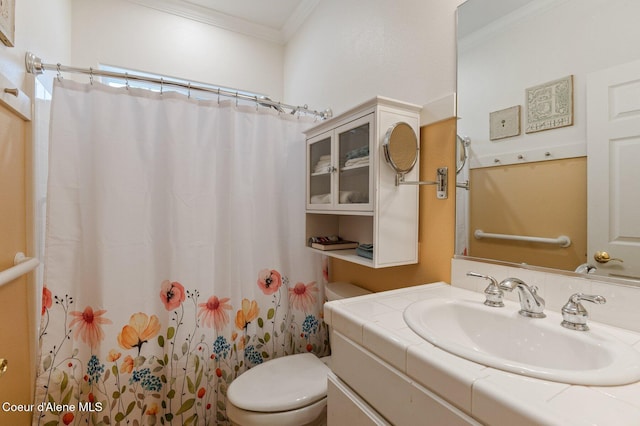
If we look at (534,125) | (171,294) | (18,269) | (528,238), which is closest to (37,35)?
(18,269)

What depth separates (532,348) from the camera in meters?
0.74

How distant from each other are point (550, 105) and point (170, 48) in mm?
2259

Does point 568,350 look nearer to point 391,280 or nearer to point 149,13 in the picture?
point 391,280

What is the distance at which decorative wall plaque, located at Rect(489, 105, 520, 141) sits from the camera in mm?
932

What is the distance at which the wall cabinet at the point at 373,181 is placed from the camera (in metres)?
1.10

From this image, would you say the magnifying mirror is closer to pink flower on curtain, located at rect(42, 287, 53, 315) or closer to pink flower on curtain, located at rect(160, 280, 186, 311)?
pink flower on curtain, located at rect(160, 280, 186, 311)

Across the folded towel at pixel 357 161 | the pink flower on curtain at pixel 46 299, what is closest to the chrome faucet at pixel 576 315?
the folded towel at pixel 357 161

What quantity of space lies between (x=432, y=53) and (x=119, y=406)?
80.0 inches

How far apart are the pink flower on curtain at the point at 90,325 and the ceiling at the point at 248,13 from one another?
6.49 feet

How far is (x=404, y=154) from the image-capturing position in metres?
1.13

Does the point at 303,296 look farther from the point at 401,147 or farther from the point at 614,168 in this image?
the point at 614,168

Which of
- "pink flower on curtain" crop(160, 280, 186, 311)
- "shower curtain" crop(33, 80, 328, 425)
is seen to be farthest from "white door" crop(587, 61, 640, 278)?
"pink flower on curtain" crop(160, 280, 186, 311)

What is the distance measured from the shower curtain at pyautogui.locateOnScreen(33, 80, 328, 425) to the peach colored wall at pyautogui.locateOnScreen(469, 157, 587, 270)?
3.09ft

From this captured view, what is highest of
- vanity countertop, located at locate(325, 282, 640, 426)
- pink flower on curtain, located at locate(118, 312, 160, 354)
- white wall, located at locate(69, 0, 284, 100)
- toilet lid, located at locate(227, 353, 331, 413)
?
white wall, located at locate(69, 0, 284, 100)
